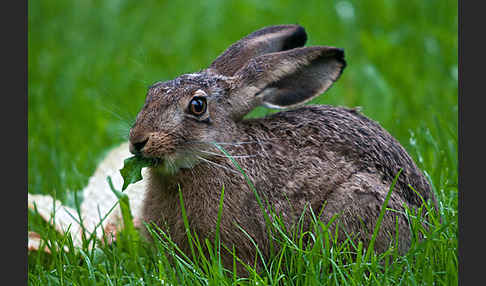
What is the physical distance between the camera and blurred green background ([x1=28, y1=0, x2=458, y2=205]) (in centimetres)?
671

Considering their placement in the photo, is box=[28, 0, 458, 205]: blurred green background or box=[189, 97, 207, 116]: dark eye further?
box=[28, 0, 458, 205]: blurred green background

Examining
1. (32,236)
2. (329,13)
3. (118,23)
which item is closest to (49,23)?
(118,23)

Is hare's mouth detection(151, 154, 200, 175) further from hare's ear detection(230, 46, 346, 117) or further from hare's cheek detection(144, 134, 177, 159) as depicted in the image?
hare's ear detection(230, 46, 346, 117)

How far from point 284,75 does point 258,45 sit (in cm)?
49

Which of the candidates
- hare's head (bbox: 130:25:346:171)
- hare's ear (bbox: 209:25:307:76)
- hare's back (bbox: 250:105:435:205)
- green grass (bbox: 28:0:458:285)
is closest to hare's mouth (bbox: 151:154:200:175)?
hare's head (bbox: 130:25:346:171)

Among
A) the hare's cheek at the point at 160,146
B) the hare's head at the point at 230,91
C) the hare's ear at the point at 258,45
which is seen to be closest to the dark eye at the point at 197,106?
the hare's head at the point at 230,91

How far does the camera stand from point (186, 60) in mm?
8562

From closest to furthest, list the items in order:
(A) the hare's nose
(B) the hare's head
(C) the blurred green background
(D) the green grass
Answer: (D) the green grass < (A) the hare's nose < (B) the hare's head < (C) the blurred green background

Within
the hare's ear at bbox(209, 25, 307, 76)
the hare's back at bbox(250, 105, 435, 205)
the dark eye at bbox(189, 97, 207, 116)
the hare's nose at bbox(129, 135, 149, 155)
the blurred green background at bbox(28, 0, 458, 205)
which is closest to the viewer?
the hare's nose at bbox(129, 135, 149, 155)

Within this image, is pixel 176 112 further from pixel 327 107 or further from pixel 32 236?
pixel 32 236

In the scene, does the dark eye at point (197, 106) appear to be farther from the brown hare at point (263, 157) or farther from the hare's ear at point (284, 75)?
the hare's ear at point (284, 75)

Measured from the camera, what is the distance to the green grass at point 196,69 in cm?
419

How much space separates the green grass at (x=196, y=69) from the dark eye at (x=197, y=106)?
0.55m

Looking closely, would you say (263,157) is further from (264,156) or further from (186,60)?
(186,60)
